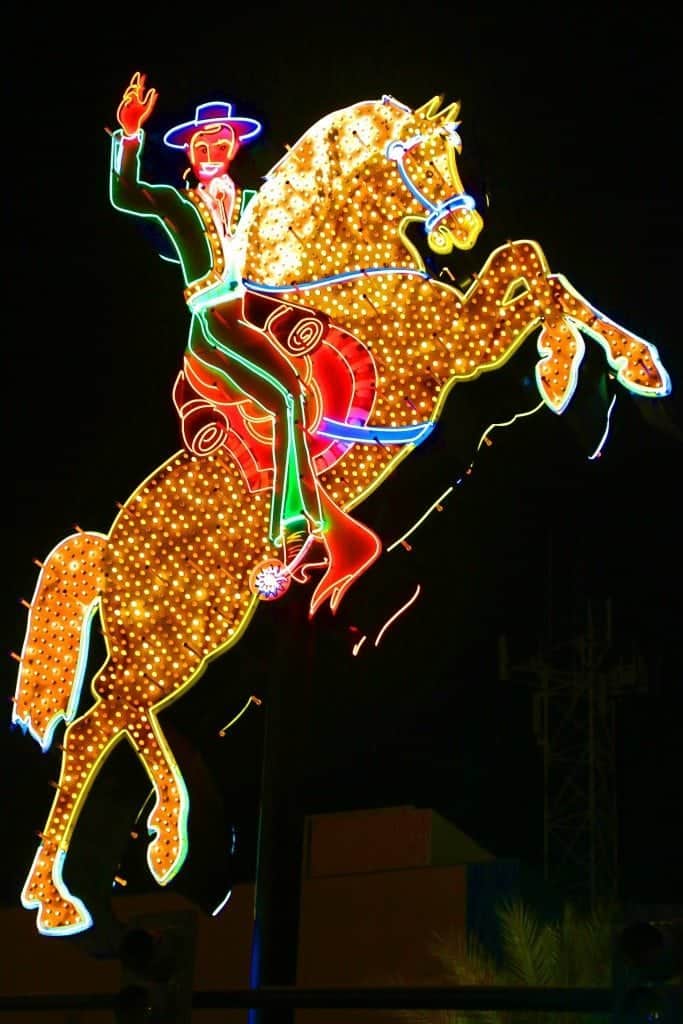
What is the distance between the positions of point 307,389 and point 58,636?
2775mm

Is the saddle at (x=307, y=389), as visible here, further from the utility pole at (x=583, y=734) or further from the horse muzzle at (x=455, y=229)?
the utility pole at (x=583, y=734)

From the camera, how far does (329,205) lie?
12141mm

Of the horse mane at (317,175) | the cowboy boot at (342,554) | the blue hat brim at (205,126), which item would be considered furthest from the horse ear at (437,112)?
the cowboy boot at (342,554)

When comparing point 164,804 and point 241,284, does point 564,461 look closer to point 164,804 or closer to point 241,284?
point 241,284

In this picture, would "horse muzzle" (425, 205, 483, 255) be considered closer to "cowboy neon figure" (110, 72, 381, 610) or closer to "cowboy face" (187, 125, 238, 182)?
"cowboy neon figure" (110, 72, 381, 610)

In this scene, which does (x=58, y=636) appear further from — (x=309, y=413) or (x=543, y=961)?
(x=543, y=961)

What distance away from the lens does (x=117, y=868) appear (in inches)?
428

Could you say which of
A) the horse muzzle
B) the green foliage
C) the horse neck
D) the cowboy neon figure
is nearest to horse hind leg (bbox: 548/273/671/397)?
the horse muzzle

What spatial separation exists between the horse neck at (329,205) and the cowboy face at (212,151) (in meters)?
0.49

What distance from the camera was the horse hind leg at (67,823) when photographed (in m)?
10.6

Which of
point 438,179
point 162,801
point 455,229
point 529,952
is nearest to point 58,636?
point 162,801

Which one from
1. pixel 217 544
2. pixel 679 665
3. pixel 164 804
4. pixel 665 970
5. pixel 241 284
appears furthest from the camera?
pixel 679 665

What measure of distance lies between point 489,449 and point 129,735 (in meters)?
3.49

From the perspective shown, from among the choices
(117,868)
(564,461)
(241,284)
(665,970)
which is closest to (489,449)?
(564,461)
